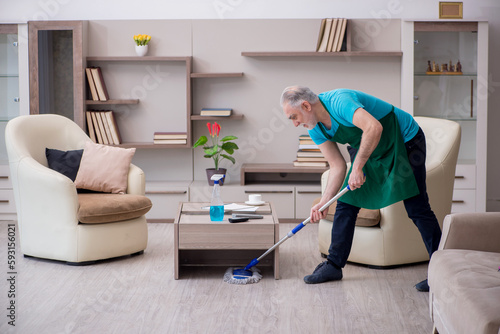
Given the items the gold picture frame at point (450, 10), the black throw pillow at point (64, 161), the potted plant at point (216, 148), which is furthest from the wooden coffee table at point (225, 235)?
the gold picture frame at point (450, 10)

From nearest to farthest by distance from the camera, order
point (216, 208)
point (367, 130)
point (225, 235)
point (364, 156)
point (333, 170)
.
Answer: point (367, 130)
point (364, 156)
point (333, 170)
point (225, 235)
point (216, 208)

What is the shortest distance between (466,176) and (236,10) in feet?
7.71

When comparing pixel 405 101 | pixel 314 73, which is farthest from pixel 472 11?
pixel 314 73

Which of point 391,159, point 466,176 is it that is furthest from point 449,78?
point 391,159

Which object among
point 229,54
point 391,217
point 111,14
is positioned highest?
point 111,14

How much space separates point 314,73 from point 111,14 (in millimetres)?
1807

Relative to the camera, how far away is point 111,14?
5.14 metres

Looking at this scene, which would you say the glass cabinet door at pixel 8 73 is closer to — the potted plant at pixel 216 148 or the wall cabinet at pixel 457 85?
the potted plant at pixel 216 148

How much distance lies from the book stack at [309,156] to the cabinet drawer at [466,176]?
107 cm

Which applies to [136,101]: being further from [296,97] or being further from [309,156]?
[296,97]

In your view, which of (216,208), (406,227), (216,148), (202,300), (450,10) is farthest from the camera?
(450,10)

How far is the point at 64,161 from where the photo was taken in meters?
3.89

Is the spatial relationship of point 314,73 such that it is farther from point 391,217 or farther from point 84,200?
point 84,200

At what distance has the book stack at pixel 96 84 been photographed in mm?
4914
